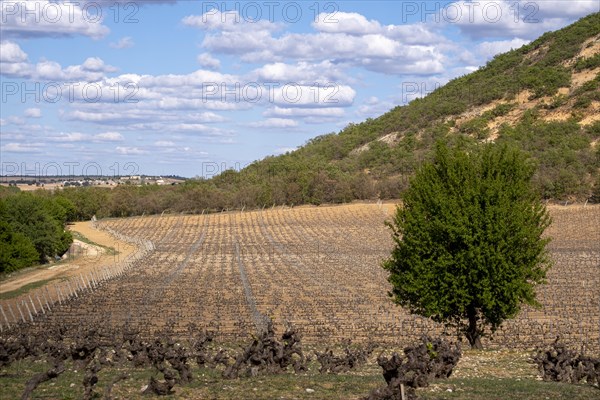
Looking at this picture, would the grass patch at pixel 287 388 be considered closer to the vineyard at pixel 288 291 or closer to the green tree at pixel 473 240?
the vineyard at pixel 288 291

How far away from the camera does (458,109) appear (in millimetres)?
145125

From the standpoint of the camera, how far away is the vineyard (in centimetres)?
3142

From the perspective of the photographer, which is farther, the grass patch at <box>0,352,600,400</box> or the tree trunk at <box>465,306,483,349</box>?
the tree trunk at <box>465,306,483,349</box>

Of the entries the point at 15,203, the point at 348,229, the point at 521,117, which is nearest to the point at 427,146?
the point at 521,117

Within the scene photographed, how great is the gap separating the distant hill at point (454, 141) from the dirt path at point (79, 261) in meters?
29.4

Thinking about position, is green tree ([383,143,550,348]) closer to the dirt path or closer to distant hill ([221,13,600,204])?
the dirt path

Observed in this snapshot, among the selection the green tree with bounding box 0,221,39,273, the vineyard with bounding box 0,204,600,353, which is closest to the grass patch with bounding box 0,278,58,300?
the vineyard with bounding box 0,204,600,353

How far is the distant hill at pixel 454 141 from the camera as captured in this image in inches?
4252

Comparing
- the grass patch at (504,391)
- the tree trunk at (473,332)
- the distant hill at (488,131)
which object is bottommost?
the tree trunk at (473,332)

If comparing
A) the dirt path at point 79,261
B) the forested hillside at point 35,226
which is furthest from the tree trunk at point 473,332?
the forested hillside at point 35,226

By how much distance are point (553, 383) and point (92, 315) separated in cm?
2191

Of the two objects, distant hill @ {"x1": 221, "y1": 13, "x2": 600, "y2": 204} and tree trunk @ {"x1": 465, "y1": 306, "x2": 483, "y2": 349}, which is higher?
distant hill @ {"x1": 221, "y1": 13, "x2": 600, "y2": 204}

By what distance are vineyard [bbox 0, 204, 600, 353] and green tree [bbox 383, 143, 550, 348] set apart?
7.38 ft

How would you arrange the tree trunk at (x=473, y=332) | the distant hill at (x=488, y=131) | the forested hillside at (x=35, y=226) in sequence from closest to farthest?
1. the tree trunk at (x=473, y=332)
2. the forested hillside at (x=35, y=226)
3. the distant hill at (x=488, y=131)
